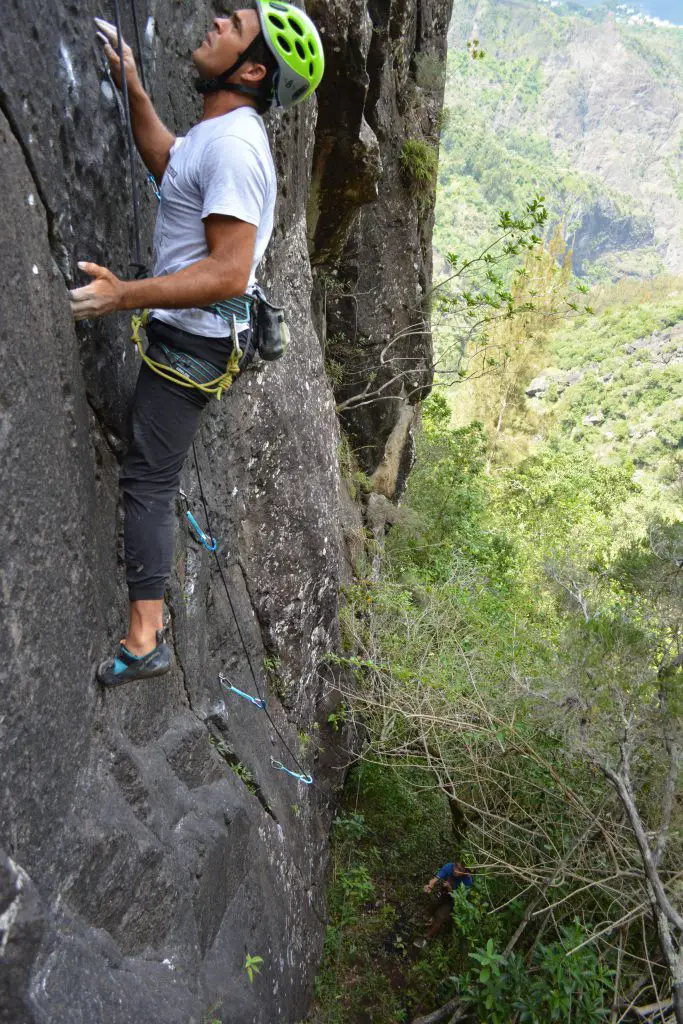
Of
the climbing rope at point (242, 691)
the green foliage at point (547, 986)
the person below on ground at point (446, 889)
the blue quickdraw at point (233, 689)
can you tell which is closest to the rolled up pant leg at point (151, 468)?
the climbing rope at point (242, 691)

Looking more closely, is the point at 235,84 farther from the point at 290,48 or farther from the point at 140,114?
the point at 140,114

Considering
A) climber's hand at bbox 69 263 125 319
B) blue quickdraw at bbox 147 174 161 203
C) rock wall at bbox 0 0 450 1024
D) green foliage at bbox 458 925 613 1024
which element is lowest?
green foliage at bbox 458 925 613 1024

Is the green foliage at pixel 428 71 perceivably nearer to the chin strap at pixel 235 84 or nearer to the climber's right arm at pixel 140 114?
the climber's right arm at pixel 140 114

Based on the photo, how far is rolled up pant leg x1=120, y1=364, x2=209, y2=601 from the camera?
2.91 metres

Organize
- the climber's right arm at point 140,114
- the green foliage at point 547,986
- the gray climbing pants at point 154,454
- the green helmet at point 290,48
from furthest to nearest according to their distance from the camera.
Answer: the green foliage at point 547,986 < the gray climbing pants at point 154,454 < the climber's right arm at point 140,114 < the green helmet at point 290,48

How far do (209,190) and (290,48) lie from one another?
0.67m

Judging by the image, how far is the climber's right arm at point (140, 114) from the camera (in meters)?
2.75

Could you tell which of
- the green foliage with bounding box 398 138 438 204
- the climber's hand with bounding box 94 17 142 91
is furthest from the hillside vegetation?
the climber's hand with bounding box 94 17 142 91

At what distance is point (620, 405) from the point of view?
5975 centimetres

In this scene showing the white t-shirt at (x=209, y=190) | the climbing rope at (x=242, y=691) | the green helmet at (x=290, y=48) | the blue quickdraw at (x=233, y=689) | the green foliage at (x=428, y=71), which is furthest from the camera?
the green foliage at (x=428, y=71)

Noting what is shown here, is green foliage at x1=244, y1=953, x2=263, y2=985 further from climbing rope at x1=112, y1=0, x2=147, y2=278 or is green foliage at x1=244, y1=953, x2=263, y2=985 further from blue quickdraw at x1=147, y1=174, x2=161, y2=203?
blue quickdraw at x1=147, y1=174, x2=161, y2=203

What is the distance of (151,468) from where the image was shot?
295cm

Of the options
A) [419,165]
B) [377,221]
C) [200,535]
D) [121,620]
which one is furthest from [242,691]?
[419,165]

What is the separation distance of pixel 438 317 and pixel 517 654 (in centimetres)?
757
